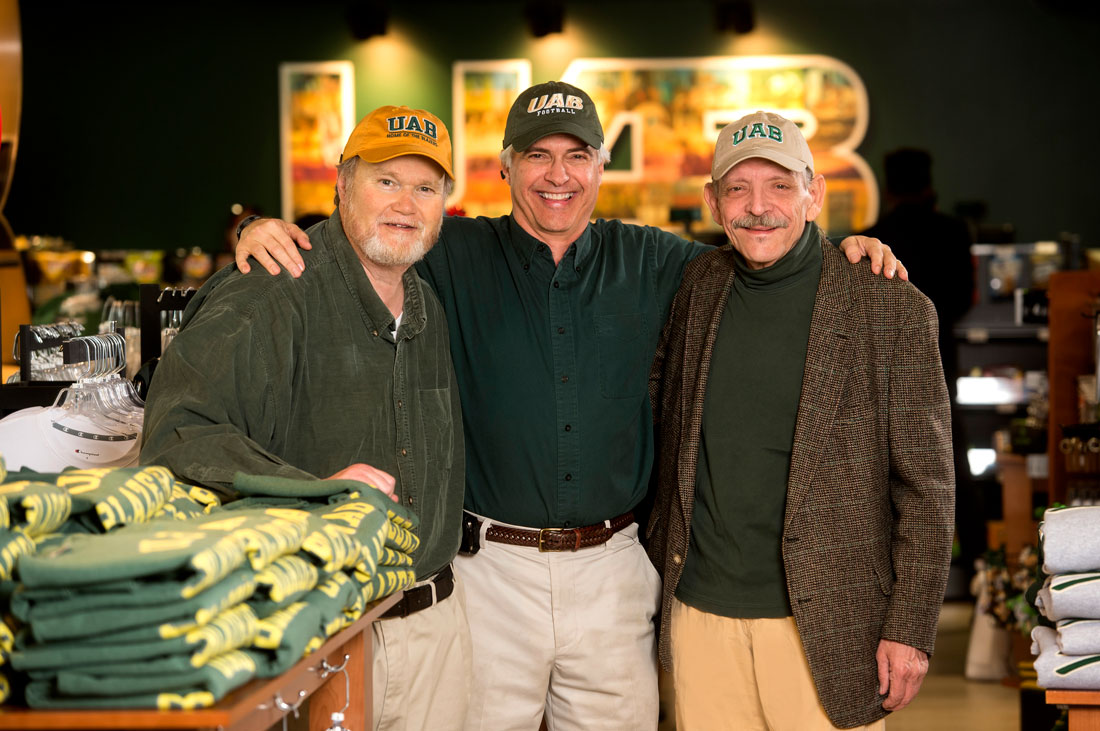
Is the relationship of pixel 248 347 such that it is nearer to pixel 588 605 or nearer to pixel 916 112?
pixel 588 605

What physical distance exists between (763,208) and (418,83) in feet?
18.9

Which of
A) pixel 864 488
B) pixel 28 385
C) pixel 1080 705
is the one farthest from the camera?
pixel 28 385

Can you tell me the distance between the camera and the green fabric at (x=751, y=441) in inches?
92.5

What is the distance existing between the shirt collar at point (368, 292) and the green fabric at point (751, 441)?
0.67 meters

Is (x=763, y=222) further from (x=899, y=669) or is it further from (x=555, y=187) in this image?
(x=899, y=669)

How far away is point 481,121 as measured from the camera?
7.61m

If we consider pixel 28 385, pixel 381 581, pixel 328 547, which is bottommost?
→ pixel 381 581

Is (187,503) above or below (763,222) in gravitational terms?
below

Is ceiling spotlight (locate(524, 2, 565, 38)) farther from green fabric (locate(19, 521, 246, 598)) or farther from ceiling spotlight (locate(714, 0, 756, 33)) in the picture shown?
green fabric (locate(19, 521, 246, 598))

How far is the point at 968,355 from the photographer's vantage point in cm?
648

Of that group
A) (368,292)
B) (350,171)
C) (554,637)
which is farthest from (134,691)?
(554,637)

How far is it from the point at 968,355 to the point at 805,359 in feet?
14.9

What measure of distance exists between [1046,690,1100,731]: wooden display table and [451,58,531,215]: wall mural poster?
5921 millimetres

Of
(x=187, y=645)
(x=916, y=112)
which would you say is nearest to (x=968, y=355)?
(x=916, y=112)
